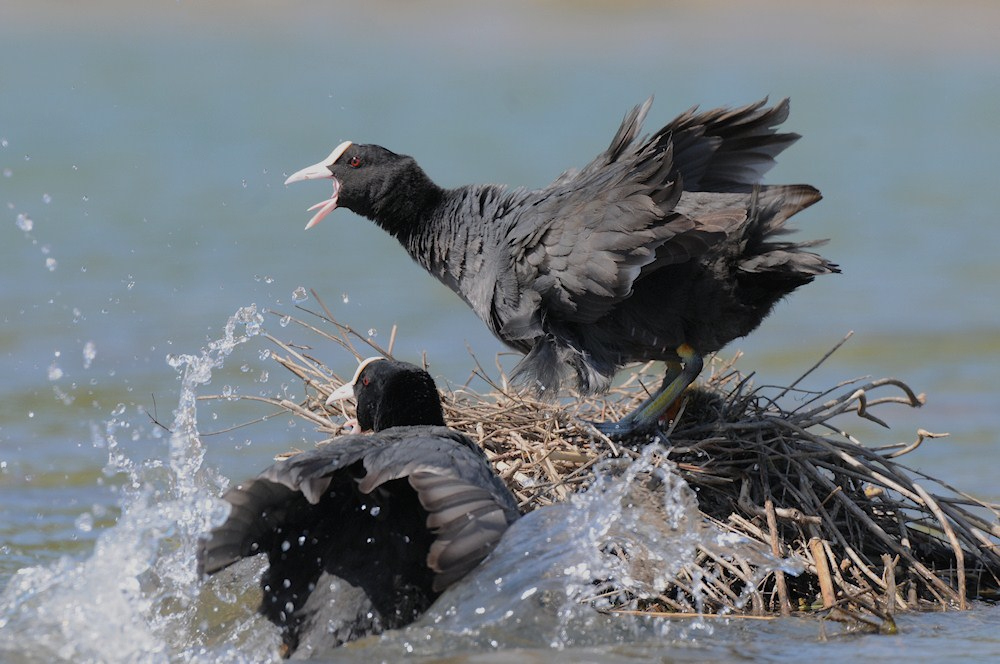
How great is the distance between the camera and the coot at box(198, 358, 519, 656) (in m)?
3.79

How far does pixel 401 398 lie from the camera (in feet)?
15.3

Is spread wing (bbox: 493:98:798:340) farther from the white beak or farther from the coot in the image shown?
the white beak

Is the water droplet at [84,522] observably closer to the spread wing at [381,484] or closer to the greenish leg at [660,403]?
the spread wing at [381,484]

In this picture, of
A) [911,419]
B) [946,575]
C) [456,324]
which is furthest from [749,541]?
[456,324]

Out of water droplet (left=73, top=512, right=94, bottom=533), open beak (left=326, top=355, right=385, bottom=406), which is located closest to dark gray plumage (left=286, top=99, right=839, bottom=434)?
open beak (left=326, top=355, right=385, bottom=406)

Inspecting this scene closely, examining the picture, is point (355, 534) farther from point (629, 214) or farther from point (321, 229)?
point (321, 229)

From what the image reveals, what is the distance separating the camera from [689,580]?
4398mm

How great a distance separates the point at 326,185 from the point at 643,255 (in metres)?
9.25

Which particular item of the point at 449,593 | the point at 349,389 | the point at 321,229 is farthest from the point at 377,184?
the point at 321,229

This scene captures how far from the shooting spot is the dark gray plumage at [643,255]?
15.7 feet

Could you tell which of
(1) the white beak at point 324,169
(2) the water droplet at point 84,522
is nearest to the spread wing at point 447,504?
(1) the white beak at point 324,169

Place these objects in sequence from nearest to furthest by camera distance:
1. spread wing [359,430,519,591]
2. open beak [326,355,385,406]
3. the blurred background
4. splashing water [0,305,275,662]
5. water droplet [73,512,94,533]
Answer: spread wing [359,430,519,591] → splashing water [0,305,275,662] → open beak [326,355,385,406] → water droplet [73,512,94,533] → the blurred background

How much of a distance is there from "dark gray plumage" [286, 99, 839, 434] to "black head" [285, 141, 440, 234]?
416 mm

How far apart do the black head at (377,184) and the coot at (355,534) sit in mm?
1887
